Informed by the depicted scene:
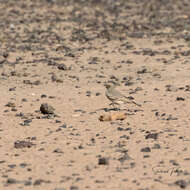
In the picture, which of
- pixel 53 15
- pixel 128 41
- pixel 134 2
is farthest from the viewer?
pixel 134 2

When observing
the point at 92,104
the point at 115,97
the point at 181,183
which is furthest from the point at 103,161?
the point at 92,104

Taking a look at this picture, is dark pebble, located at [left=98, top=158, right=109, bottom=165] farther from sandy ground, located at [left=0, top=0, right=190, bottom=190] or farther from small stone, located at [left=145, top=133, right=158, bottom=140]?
small stone, located at [left=145, top=133, right=158, bottom=140]

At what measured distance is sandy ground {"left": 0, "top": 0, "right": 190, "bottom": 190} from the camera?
21.8ft

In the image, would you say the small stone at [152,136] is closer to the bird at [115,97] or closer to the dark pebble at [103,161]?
the dark pebble at [103,161]

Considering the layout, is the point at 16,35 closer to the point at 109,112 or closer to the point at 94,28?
the point at 94,28

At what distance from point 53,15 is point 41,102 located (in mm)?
11947

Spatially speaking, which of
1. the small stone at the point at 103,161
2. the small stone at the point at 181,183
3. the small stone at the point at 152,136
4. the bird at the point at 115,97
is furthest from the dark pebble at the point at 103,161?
the bird at the point at 115,97

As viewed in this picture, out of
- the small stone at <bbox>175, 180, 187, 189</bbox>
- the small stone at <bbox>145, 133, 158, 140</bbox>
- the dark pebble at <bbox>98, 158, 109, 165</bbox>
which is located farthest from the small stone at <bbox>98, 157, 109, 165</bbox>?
the small stone at <bbox>145, 133, 158, 140</bbox>

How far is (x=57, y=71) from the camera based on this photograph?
41.7ft

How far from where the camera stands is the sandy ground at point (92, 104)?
6652 millimetres

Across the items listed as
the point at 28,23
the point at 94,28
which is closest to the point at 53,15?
the point at 28,23

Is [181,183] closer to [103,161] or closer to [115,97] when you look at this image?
[103,161]

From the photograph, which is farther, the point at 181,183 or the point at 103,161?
the point at 103,161

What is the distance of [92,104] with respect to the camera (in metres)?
9.93
